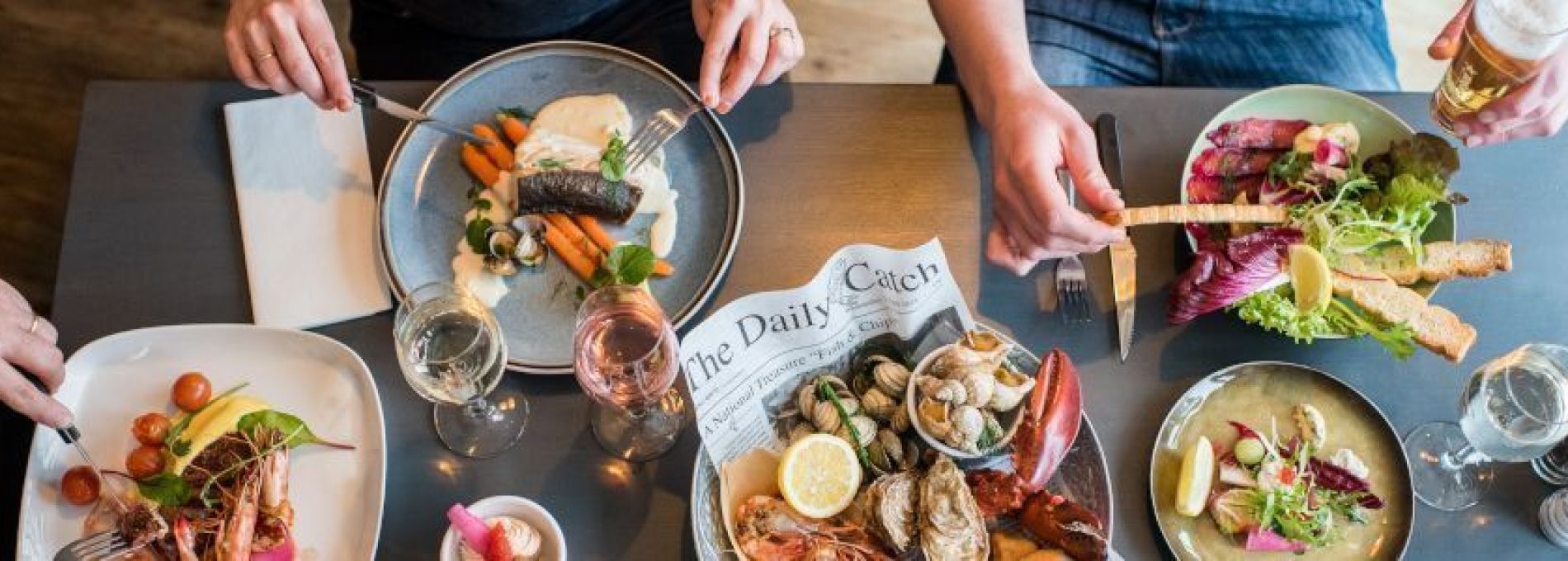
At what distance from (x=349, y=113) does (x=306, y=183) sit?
0.36ft

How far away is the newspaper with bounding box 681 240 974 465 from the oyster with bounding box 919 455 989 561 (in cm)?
17

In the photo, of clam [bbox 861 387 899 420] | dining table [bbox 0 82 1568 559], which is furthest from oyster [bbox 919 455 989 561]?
dining table [bbox 0 82 1568 559]

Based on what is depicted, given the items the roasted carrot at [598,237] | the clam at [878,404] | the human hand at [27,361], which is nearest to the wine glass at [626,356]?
the roasted carrot at [598,237]

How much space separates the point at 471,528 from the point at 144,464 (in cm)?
42

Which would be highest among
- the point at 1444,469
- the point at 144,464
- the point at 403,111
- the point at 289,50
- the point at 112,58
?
the point at 289,50

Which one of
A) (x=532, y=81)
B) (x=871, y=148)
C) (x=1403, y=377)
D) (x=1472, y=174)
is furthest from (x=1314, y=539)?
(x=532, y=81)

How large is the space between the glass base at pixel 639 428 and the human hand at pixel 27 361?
0.59 meters

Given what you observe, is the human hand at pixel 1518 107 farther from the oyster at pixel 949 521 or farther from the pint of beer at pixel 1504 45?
the oyster at pixel 949 521

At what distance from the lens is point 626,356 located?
4.19 ft

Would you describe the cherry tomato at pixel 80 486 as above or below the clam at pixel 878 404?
below

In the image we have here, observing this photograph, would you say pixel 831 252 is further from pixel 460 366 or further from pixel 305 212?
pixel 305 212

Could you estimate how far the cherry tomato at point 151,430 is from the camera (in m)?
1.29

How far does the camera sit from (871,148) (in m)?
1.49

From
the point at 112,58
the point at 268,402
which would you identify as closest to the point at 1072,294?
the point at 268,402
